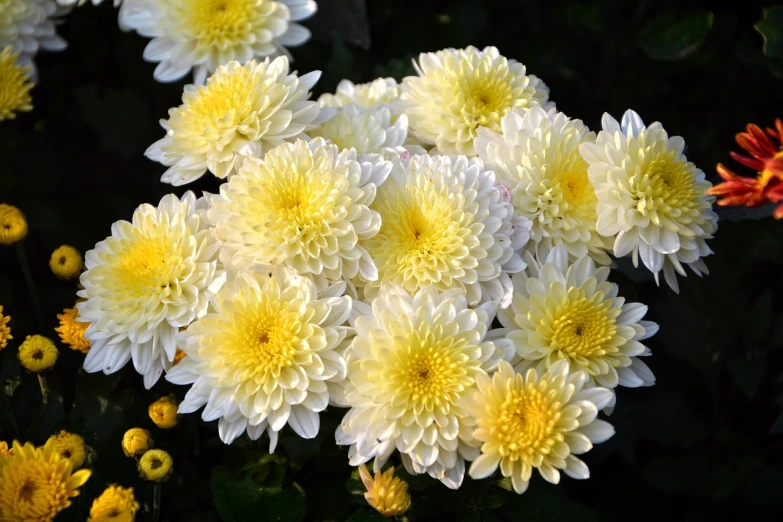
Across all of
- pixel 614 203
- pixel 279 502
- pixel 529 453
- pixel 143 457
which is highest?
pixel 614 203

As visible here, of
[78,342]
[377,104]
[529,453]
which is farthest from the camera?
[377,104]

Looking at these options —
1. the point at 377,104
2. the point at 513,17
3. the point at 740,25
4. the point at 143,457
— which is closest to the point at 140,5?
the point at 377,104

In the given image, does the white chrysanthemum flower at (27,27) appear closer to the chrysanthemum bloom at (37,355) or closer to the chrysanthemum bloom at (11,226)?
the chrysanthemum bloom at (11,226)

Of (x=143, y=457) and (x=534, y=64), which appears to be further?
(x=534, y=64)

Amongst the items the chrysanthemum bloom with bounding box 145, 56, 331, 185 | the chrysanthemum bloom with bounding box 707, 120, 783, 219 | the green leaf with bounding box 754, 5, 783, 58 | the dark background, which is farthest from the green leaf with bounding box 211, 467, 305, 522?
the green leaf with bounding box 754, 5, 783, 58

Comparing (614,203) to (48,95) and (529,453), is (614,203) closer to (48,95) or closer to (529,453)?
(529,453)

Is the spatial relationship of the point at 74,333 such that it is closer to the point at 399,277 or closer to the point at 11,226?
the point at 11,226

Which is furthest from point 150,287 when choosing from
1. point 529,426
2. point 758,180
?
point 758,180

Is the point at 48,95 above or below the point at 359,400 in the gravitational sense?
below
